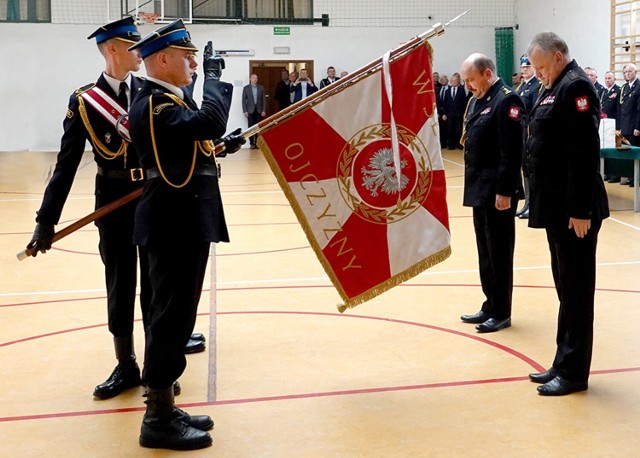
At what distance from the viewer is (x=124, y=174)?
167 inches

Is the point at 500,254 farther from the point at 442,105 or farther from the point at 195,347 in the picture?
the point at 442,105

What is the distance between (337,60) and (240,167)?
6959mm

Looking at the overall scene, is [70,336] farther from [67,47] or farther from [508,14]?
[508,14]

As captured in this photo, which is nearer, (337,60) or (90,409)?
(90,409)

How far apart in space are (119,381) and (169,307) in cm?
95

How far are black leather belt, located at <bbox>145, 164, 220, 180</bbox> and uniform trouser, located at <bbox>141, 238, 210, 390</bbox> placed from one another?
0.28 meters

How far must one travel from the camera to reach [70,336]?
17.8 ft

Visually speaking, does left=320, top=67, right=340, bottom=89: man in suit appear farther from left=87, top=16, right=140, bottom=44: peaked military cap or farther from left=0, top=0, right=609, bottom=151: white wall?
left=87, top=16, right=140, bottom=44: peaked military cap

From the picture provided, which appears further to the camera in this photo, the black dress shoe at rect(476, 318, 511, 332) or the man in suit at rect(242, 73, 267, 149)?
the man in suit at rect(242, 73, 267, 149)

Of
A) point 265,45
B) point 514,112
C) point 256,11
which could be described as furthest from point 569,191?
point 256,11

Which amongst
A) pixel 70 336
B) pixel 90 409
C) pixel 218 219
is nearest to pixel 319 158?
pixel 218 219

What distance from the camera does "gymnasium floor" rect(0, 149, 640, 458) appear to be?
3662mm

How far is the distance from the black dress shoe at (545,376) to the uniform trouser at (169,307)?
1.81 meters

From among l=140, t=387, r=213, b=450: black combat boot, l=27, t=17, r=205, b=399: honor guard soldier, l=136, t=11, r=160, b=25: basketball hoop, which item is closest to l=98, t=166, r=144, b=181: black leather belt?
l=27, t=17, r=205, b=399: honor guard soldier
